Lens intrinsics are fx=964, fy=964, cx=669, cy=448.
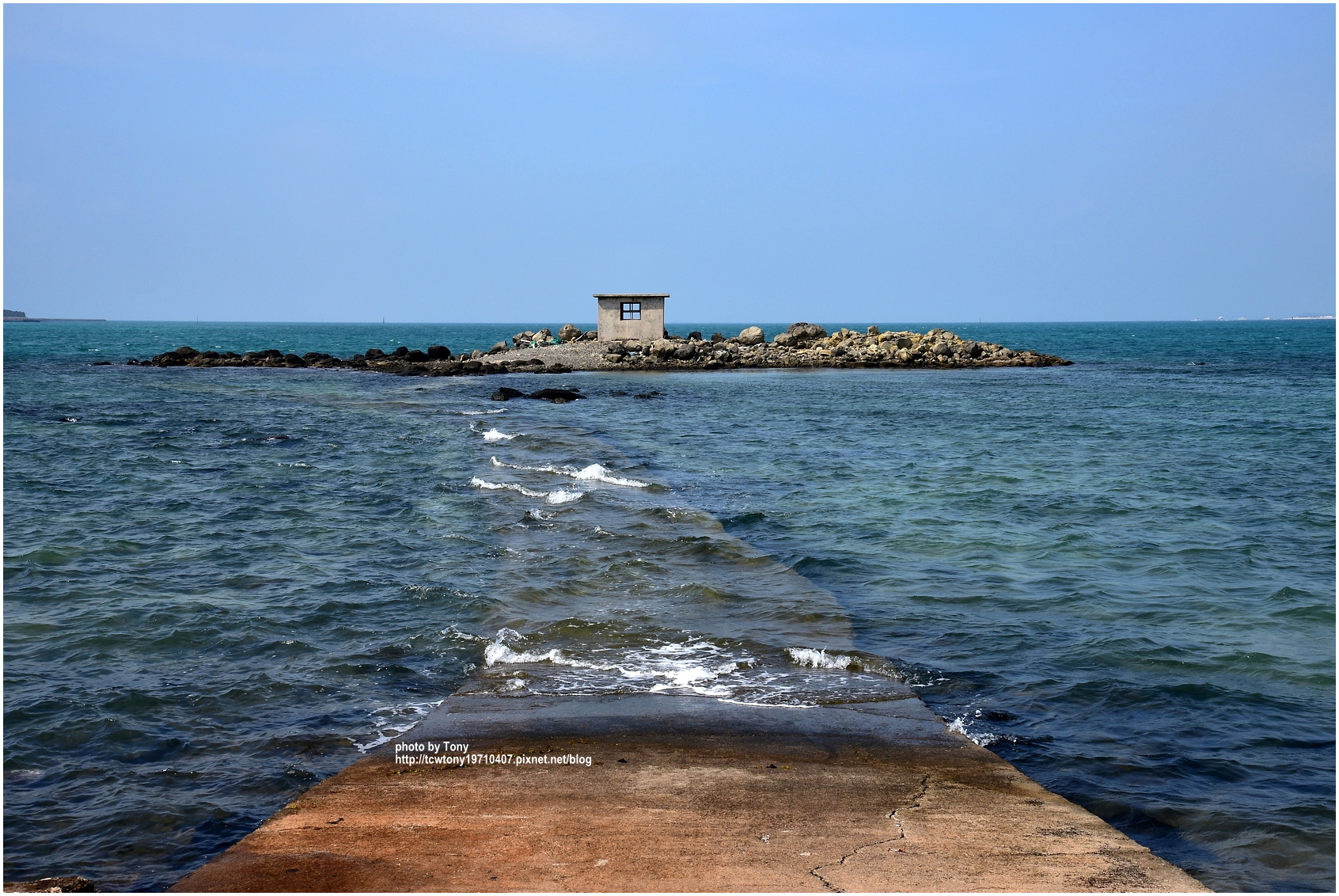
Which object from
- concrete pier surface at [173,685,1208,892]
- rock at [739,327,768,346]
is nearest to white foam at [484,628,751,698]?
concrete pier surface at [173,685,1208,892]

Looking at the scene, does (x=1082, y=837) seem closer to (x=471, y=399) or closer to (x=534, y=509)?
(x=534, y=509)

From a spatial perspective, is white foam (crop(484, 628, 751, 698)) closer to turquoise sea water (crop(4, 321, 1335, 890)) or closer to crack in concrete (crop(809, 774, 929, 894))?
→ turquoise sea water (crop(4, 321, 1335, 890))

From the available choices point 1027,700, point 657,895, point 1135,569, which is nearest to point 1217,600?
point 1135,569

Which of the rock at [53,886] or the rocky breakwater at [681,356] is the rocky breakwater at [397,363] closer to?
the rocky breakwater at [681,356]

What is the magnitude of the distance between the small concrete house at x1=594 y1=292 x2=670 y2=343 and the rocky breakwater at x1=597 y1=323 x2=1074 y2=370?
113 centimetres

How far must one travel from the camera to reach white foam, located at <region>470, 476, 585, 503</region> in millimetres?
19289

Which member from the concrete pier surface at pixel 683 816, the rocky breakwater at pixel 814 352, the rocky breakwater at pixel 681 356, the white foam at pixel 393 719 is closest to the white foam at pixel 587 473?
the white foam at pixel 393 719

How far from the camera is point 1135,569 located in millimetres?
14508

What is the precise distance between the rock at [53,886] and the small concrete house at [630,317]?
195 feet

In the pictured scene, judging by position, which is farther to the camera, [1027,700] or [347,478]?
[347,478]

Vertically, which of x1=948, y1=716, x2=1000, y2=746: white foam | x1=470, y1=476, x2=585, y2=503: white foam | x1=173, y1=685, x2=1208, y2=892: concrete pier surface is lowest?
x1=948, y1=716, x2=1000, y2=746: white foam

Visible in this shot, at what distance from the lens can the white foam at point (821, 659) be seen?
10.4 m

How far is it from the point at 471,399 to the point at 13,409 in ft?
56.7

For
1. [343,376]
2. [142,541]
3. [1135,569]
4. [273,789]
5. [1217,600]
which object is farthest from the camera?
[343,376]
